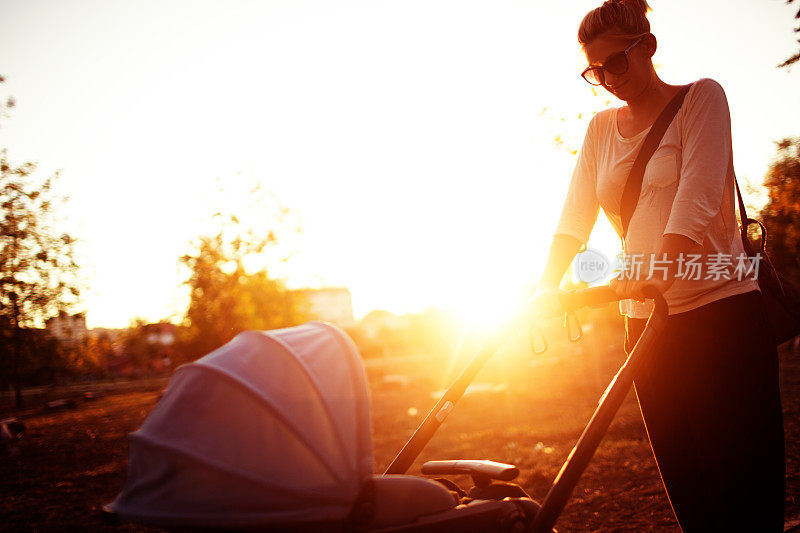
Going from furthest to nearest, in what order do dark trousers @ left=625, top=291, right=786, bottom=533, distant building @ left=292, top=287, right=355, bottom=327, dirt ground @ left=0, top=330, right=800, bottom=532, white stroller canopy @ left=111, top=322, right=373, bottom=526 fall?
1. distant building @ left=292, top=287, right=355, bottom=327
2. dirt ground @ left=0, top=330, right=800, bottom=532
3. dark trousers @ left=625, top=291, right=786, bottom=533
4. white stroller canopy @ left=111, top=322, right=373, bottom=526

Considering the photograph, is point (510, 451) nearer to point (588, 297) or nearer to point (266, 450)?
point (588, 297)

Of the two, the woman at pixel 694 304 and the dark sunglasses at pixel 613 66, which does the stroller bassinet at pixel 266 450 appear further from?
the dark sunglasses at pixel 613 66

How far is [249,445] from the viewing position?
1.61 metres

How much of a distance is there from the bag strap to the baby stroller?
89cm

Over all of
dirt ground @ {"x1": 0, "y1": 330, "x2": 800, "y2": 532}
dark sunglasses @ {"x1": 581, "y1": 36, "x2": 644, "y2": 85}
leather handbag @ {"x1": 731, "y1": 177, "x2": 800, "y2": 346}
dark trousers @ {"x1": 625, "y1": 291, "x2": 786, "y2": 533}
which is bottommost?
dirt ground @ {"x1": 0, "y1": 330, "x2": 800, "y2": 532}

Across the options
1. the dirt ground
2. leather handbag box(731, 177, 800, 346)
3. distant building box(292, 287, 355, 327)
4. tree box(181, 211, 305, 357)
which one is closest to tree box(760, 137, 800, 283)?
the dirt ground

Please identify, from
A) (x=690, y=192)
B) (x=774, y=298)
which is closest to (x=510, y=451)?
(x=774, y=298)

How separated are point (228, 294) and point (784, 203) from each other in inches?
1022

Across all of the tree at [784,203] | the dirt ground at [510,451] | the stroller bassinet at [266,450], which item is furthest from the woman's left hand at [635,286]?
the tree at [784,203]

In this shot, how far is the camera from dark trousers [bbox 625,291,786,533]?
2082mm

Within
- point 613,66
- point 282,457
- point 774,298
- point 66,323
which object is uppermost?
point 613,66

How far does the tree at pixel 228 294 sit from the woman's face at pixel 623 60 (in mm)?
29835

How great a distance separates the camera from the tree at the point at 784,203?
16.0m

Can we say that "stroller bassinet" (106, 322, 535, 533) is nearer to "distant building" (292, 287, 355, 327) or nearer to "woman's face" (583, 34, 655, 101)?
"woman's face" (583, 34, 655, 101)
